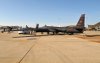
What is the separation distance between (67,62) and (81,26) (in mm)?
53854

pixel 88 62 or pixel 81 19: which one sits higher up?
pixel 81 19

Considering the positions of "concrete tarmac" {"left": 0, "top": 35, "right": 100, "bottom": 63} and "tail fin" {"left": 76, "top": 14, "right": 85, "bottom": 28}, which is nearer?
"concrete tarmac" {"left": 0, "top": 35, "right": 100, "bottom": 63}

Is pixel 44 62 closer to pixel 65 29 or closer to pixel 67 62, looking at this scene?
pixel 67 62

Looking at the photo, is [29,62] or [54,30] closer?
[29,62]

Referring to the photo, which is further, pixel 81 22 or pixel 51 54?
pixel 81 22

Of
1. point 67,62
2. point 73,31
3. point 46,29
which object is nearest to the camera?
point 67,62

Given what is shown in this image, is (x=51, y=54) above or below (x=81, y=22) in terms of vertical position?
below

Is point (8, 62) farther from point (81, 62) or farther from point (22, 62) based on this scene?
A: point (81, 62)

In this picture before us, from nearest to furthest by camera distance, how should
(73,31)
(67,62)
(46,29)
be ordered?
1. (67,62)
2. (73,31)
3. (46,29)

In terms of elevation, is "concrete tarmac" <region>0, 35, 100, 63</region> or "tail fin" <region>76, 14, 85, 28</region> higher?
"tail fin" <region>76, 14, 85, 28</region>

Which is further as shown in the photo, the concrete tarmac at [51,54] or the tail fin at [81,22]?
the tail fin at [81,22]

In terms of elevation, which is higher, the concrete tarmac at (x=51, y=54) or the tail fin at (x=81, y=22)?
the tail fin at (x=81, y=22)

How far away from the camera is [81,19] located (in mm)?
64750

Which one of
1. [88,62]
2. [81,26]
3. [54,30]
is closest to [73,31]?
[81,26]
